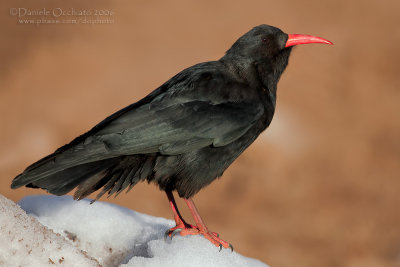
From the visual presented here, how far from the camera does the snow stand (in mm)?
2262

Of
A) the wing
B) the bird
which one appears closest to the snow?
the bird

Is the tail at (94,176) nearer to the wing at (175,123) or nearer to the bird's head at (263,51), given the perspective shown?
the wing at (175,123)

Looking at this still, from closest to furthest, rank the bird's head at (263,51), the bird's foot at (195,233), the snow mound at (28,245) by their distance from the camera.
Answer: the snow mound at (28,245), the bird's foot at (195,233), the bird's head at (263,51)

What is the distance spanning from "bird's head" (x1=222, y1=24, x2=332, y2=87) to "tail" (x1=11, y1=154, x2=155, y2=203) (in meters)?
0.81

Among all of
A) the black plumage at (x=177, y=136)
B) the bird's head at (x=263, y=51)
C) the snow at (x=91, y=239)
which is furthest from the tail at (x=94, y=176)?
the bird's head at (x=263, y=51)

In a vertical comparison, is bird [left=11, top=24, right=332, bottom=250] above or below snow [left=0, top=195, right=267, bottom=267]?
above

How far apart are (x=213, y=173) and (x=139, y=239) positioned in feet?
1.64

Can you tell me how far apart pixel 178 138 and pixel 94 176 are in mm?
449

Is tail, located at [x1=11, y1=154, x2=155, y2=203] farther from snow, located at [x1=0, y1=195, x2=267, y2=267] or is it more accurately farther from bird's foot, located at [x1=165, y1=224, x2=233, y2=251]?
bird's foot, located at [x1=165, y1=224, x2=233, y2=251]

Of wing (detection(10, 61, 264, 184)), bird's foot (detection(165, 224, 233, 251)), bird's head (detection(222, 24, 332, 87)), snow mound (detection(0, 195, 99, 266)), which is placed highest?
bird's head (detection(222, 24, 332, 87))

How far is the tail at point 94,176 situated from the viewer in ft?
8.63

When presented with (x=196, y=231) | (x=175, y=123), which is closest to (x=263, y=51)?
(x=175, y=123)

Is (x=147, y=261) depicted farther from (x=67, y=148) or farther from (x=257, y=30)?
(x=257, y=30)

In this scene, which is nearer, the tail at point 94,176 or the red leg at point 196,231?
the tail at point 94,176
